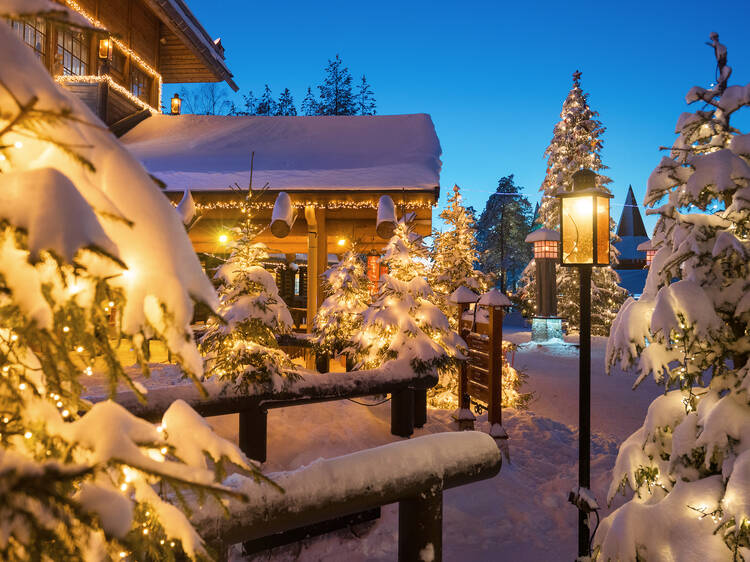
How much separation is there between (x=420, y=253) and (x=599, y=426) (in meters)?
5.45

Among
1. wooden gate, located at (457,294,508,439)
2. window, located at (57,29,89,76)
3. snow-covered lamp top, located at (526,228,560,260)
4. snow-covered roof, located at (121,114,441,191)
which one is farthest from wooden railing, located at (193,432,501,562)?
snow-covered lamp top, located at (526,228,560,260)

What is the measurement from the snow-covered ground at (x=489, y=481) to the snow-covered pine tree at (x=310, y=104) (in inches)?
991

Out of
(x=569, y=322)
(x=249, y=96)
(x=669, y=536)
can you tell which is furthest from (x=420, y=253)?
(x=249, y=96)

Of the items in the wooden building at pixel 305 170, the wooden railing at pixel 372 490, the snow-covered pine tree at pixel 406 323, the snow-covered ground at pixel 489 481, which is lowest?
the snow-covered ground at pixel 489 481

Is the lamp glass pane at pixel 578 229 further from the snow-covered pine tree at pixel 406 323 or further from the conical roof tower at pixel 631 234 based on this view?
the conical roof tower at pixel 631 234

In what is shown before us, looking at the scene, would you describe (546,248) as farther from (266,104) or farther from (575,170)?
(266,104)

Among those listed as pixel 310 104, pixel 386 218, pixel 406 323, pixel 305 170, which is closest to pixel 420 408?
pixel 406 323

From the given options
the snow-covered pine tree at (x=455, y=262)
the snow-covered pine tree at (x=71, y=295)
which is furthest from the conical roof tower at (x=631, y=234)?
the snow-covered pine tree at (x=71, y=295)

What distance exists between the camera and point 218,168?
33.8 feet

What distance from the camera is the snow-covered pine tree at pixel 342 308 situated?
927 cm

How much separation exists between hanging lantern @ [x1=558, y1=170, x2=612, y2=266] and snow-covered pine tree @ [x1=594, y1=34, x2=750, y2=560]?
0.97 metres

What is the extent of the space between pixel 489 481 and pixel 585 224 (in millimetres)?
3507

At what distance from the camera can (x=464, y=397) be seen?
7.96 m

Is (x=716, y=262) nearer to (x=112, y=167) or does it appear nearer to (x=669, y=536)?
(x=669, y=536)
